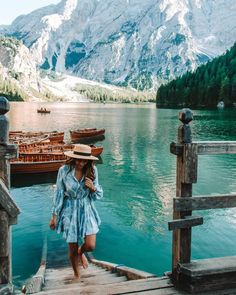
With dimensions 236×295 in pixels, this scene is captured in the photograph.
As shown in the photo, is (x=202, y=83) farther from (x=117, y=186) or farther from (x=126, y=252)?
(x=126, y=252)

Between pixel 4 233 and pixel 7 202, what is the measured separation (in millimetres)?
475

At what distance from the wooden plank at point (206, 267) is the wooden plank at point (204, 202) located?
3.17 ft

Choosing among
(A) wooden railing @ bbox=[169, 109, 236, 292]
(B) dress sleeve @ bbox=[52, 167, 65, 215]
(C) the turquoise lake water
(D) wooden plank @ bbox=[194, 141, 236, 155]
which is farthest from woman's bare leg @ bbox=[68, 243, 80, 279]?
(C) the turquoise lake water

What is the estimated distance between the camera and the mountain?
125m

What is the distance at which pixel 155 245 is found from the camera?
16.3 meters

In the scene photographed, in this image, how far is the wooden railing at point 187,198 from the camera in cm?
623

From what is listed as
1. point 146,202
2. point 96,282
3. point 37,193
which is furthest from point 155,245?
point 37,193

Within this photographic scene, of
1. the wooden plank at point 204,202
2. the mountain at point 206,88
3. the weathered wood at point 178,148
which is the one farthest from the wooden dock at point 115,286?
the mountain at point 206,88

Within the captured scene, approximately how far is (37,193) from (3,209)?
20826 millimetres

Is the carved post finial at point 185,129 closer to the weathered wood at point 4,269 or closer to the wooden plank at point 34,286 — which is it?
the weathered wood at point 4,269

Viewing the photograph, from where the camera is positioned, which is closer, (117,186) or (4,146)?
(4,146)

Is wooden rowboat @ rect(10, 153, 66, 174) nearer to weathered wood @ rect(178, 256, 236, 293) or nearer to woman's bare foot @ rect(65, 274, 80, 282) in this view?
woman's bare foot @ rect(65, 274, 80, 282)

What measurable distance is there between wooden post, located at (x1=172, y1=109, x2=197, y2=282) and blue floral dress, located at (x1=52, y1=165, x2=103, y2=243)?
1.59m

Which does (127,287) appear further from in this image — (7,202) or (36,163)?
(36,163)
